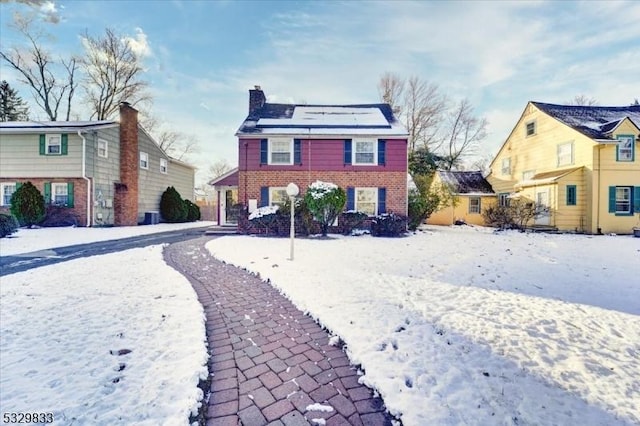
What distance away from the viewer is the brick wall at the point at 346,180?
13.9 m

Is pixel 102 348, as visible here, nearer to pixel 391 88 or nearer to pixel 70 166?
pixel 70 166

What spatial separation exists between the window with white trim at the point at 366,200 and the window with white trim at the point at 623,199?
12.9 meters

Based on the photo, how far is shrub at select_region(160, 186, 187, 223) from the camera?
2028 centimetres

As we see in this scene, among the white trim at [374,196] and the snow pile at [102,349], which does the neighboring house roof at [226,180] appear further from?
the snow pile at [102,349]

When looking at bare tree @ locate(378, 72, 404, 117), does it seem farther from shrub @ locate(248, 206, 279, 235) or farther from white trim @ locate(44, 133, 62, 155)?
white trim @ locate(44, 133, 62, 155)

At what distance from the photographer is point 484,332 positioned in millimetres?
3184

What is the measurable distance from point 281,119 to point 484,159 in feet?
81.4

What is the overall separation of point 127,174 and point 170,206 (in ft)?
12.4

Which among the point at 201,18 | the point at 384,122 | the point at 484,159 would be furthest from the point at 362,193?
the point at 484,159

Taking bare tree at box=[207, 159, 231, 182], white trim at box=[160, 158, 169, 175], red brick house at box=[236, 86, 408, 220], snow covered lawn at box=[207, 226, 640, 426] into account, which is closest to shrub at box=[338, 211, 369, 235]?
red brick house at box=[236, 86, 408, 220]

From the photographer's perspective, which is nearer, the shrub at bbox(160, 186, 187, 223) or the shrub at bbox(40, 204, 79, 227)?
the shrub at bbox(40, 204, 79, 227)

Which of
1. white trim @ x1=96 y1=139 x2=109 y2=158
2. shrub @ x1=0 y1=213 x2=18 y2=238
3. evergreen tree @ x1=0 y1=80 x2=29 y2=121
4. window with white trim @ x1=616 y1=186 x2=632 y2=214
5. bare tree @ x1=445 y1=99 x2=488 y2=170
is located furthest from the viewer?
bare tree @ x1=445 y1=99 x2=488 y2=170

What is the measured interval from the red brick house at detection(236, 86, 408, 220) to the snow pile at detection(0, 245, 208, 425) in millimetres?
9069

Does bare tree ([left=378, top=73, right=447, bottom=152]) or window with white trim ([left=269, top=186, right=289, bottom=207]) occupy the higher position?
bare tree ([left=378, top=73, right=447, bottom=152])
